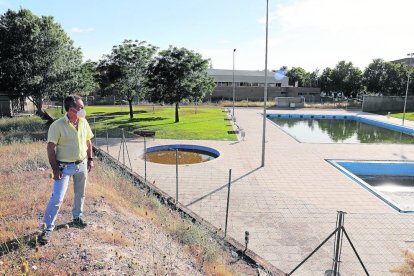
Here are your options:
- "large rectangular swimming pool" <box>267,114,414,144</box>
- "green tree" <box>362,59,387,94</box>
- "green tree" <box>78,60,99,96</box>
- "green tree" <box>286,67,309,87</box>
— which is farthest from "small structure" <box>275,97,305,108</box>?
"green tree" <box>286,67,309,87</box>

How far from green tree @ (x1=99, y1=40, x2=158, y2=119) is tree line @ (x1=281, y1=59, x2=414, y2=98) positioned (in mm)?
31109

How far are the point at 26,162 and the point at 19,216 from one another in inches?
156

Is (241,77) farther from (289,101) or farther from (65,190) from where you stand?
(65,190)

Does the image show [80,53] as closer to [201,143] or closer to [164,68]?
[164,68]

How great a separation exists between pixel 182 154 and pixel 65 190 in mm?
10896

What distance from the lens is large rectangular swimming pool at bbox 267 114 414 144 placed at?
20250mm

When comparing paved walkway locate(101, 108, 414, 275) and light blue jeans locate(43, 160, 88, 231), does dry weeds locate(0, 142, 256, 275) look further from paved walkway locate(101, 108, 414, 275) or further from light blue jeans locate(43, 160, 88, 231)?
paved walkway locate(101, 108, 414, 275)

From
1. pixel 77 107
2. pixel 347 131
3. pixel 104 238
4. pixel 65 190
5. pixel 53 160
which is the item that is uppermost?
pixel 77 107

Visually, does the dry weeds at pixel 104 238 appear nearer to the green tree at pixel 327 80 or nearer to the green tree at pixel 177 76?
the green tree at pixel 177 76

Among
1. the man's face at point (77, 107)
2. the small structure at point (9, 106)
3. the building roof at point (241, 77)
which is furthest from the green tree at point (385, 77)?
the man's face at point (77, 107)

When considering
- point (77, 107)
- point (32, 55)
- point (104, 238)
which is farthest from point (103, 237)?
point (32, 55)

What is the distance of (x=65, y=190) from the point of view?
14.5 feet

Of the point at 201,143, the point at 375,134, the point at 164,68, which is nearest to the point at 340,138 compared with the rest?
the point at 375,134

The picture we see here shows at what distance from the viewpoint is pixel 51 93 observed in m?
20.0
